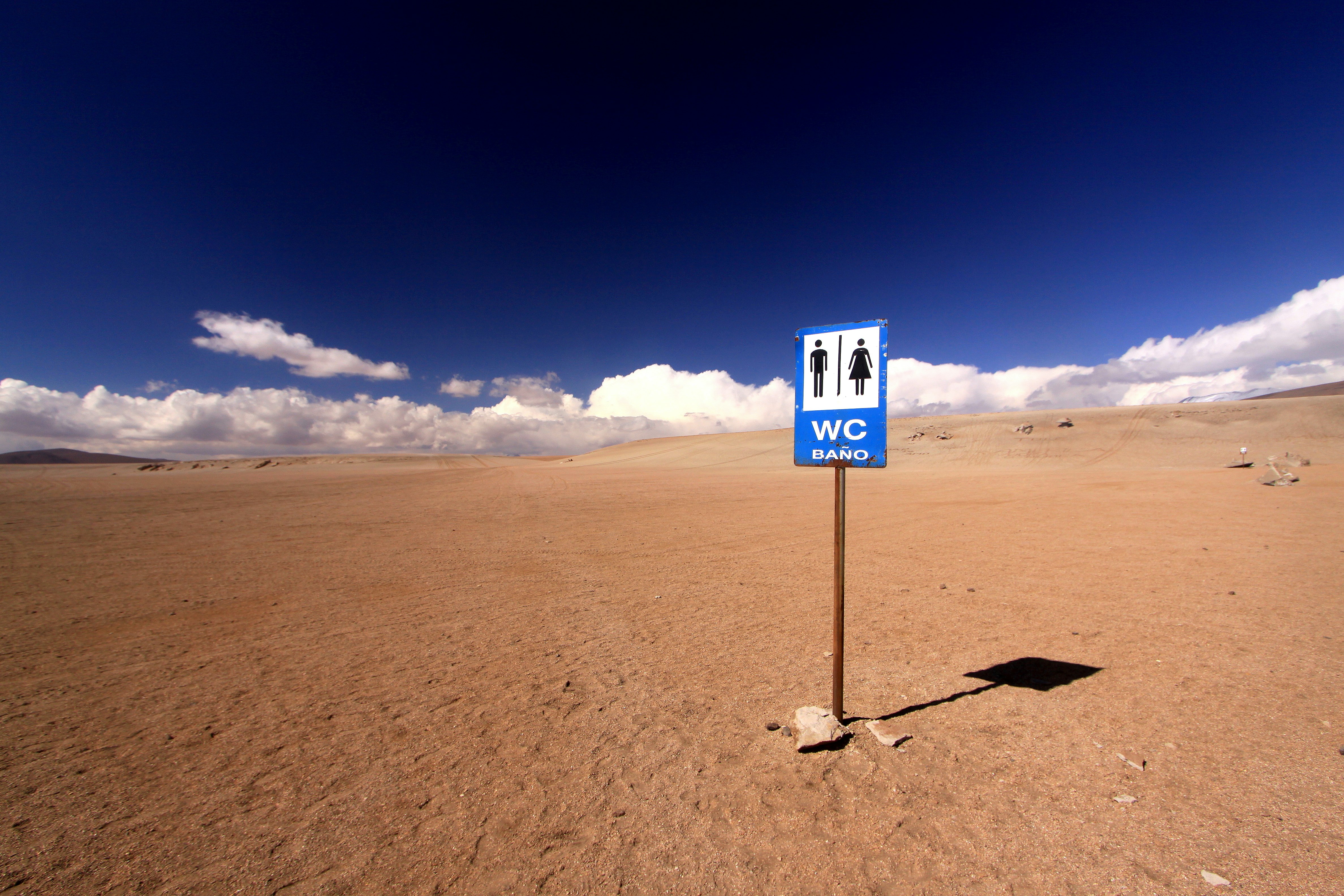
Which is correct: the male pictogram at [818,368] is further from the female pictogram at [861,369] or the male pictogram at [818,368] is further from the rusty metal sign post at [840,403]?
the female pictogram at [861,369]

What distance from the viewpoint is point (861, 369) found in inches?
142

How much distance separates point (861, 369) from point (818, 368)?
0.30 meters

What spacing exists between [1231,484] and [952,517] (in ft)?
47.6

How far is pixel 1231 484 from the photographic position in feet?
65.0

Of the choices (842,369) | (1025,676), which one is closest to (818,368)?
(842,369)

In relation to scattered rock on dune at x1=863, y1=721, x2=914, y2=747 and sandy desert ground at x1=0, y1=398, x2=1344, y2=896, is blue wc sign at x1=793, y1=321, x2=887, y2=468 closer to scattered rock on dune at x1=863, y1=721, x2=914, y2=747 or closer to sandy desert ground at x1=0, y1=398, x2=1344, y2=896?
scattered rock on dune at x1=863, y1=721, x2=914, y2=747

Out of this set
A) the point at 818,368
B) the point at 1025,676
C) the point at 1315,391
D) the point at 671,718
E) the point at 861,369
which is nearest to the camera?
the point at 861,369

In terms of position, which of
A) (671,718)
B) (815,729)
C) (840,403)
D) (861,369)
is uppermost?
(861,369)

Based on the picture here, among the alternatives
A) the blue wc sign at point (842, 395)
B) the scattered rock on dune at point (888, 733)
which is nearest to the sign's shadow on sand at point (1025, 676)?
the scattered rock on dune at point (888, 733)

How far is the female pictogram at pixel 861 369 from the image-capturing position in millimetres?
3574

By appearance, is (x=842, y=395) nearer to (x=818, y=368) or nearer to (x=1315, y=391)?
(x=818, y=368)

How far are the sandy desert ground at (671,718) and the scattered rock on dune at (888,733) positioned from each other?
0.24ft

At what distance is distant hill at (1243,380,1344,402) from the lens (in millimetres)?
147250

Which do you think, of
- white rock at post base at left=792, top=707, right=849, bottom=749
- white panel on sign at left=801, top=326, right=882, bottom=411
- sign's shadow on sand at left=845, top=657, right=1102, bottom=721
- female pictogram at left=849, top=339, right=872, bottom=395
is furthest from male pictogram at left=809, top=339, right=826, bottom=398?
sign's shadow on sand at left=845, top=657, right=1102, bottom=721
